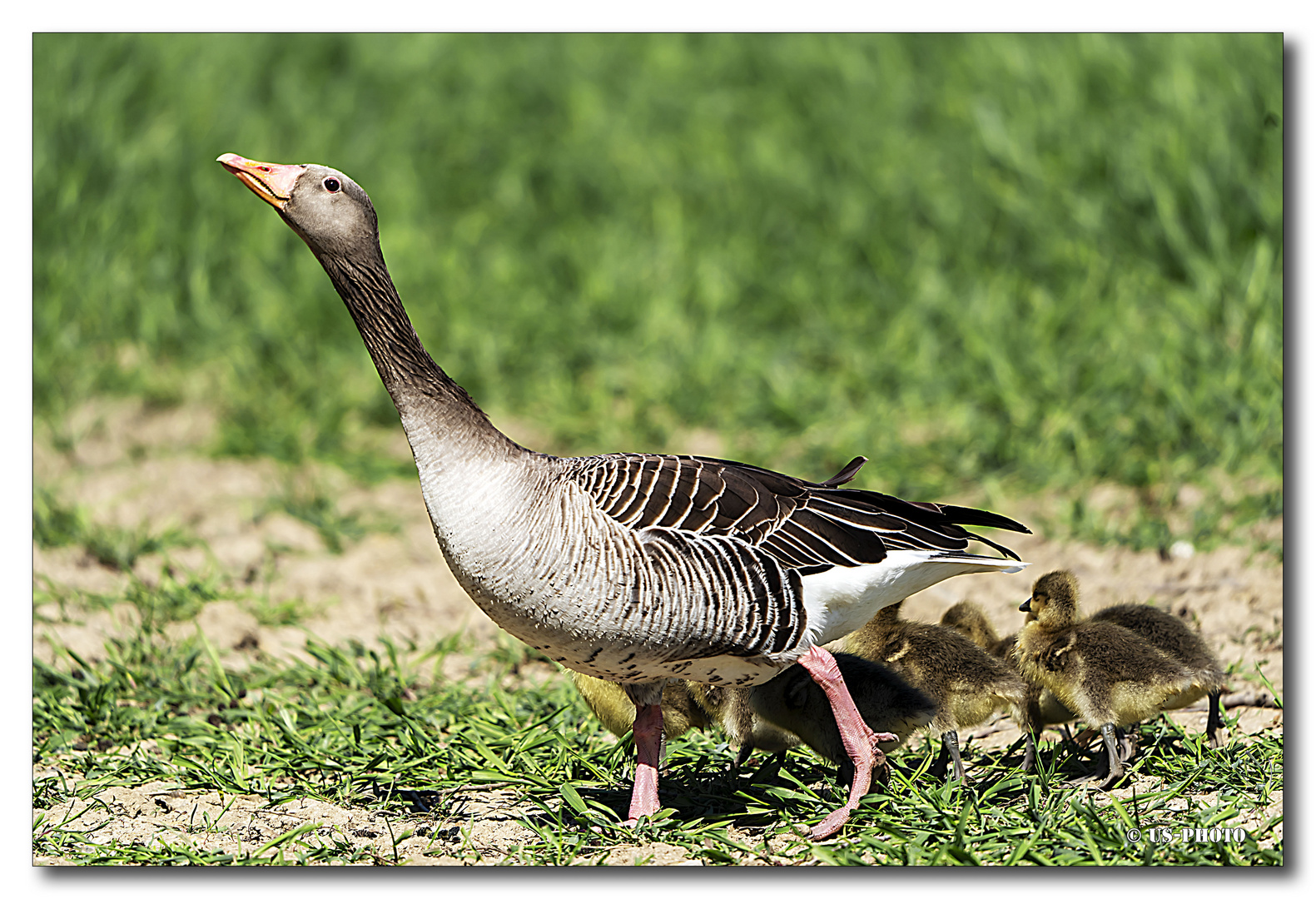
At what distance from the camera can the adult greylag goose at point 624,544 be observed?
146 inches

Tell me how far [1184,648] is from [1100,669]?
1.11 feet

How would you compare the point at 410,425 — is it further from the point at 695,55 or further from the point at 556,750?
the point at 695,55

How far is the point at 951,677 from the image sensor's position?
14.3 feet

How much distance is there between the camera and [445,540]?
3779 mm

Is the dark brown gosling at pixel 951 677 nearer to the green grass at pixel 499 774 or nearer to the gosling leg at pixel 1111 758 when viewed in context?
the green grass at pixel 499 774

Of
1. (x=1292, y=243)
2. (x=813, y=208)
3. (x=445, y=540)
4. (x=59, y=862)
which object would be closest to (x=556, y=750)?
(x=445, y=540)

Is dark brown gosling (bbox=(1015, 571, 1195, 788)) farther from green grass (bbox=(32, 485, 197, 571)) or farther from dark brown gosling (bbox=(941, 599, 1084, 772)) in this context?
green grass (bbox=(32, 485, 197, 571))

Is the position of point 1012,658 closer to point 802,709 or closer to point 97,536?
point 802,709

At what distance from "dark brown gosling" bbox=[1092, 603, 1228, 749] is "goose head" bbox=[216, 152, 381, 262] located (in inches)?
111

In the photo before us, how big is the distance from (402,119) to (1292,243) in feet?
21.6

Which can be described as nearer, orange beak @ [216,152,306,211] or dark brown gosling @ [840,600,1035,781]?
orange beak @ [216,152,306,211]

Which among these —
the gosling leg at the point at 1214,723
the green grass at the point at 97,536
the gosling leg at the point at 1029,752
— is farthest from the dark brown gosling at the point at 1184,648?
the green grass at the point at 97,536

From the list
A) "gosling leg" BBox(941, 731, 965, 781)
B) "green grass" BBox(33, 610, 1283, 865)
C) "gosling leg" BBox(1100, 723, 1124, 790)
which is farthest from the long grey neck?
"gosling leg" BBox(1100, 723, 1124, 790)

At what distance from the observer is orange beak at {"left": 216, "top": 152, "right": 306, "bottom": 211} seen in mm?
3734
